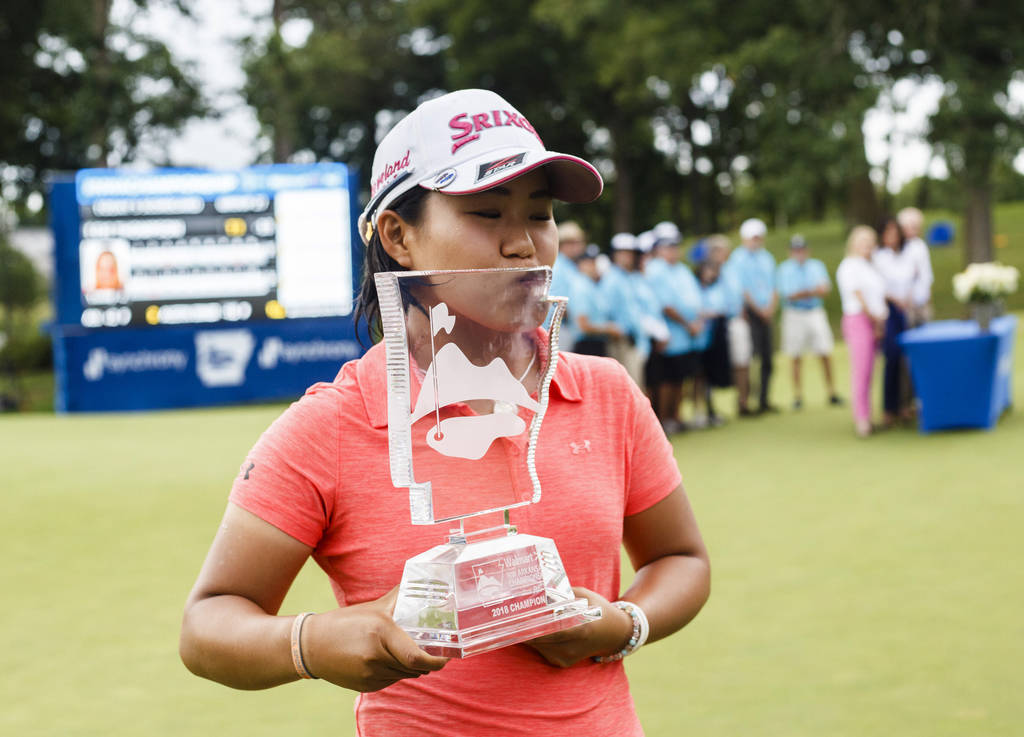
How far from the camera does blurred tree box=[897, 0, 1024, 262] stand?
20.1 meters

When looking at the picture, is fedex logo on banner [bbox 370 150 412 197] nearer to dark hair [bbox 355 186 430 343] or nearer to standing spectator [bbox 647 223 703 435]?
dark hair [bbox 355 186 430 343]

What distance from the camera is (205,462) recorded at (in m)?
9.01

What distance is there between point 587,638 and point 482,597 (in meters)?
0.19

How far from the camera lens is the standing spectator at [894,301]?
8.99 metres

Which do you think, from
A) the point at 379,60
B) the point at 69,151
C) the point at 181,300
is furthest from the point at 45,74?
the point at 181,300

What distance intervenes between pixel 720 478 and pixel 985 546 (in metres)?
2.33

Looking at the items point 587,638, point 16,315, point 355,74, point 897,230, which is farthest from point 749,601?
point 16,315

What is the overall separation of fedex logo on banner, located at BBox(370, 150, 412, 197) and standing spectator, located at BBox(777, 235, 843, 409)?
947 cm

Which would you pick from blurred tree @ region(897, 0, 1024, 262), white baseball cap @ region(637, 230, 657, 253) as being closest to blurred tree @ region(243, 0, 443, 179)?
blurred tree @ region(897, 0, 1024, 262)

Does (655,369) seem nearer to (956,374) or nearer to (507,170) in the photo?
(956,374)

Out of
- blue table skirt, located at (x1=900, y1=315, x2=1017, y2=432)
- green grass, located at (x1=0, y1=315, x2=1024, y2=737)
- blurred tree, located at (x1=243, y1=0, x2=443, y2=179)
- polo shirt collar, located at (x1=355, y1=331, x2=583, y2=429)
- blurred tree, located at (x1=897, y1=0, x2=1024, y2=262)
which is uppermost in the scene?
blurred tree, located at (x1=243, y1=0, x2=443, y2=179)

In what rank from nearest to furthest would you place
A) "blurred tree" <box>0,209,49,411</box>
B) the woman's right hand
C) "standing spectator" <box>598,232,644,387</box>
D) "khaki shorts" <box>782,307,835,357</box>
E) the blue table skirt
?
the woman's right hand, the blue table skirt, "standing spectator" <box>598,232,644,387</box>, "khaki shorts" <box>782,307,835,357</box>, "blurred tree" <box>0,209,49,411</box>

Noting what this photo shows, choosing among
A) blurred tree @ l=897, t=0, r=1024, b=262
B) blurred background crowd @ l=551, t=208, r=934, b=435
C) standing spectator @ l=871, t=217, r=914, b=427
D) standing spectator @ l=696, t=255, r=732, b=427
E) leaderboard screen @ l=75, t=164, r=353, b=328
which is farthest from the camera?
blurred tree @ l=897, t=0, r=1024, b=262

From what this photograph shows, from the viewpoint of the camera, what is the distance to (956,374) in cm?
854
